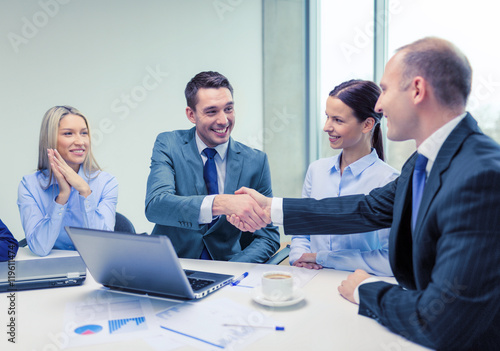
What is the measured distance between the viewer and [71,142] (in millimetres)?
2277

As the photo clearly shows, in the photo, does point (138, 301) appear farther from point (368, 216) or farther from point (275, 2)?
point (275, 2)

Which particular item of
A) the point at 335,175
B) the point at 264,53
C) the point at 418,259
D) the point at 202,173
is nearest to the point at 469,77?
the point at 418,259

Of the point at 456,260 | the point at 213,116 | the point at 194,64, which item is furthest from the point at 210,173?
the point at 194,64

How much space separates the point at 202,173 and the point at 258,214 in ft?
1.86

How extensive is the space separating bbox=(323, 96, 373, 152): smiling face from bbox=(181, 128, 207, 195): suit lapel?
730 mm

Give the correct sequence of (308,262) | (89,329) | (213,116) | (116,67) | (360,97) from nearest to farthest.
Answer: (89,329) → (308,262) → (360,97) → (213,116) → (116,67)

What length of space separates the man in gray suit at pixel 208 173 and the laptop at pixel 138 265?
0.59 meters

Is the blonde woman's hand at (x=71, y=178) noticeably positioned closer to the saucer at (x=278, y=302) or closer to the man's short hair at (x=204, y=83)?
the man's short hair at (x=204, y=83)

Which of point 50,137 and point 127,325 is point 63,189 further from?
point 127,325

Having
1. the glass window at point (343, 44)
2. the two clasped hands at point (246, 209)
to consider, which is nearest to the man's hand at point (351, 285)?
the two clasped hands at point (246, 209)

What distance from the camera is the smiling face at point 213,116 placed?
2176mm

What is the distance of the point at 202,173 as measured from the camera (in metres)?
2.13

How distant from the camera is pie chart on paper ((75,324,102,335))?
0.98 meters

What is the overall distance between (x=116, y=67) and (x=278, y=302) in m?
3.01
